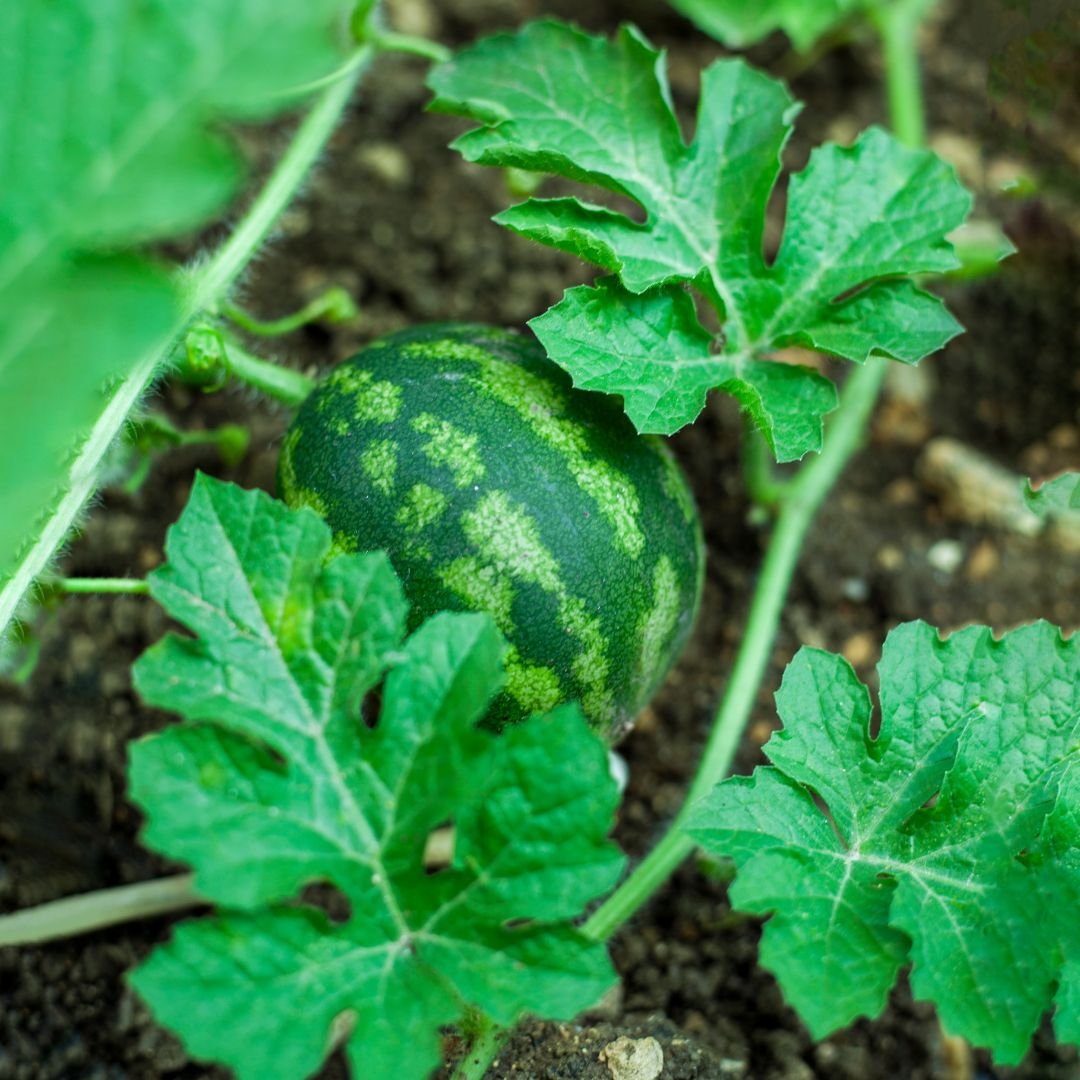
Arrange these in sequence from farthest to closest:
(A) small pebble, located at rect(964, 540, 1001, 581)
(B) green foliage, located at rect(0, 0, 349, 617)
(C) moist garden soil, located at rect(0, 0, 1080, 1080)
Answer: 1. (A) small pebble, located at rect(964, 540, 1001, 581)
2. (C) moist garden soil, located at rect(0, 0, 1080, 1080)
3. (B) green foliage, located at rect(0, 0, 349, 617)

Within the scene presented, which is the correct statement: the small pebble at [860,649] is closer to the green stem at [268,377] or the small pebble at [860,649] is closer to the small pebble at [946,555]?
the small pebble at [946,555]

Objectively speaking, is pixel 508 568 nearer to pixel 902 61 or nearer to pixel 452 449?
pixel 452 449

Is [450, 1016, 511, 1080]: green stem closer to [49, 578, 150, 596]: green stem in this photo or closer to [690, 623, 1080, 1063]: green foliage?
[690, 623, 1080, 1063]: green foliage

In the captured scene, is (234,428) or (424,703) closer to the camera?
(424,703)

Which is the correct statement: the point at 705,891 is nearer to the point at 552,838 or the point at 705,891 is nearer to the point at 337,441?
the point at 552,838

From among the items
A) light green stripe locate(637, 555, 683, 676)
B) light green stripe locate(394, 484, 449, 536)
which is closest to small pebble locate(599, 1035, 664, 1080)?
light green stripe locate(637, 555, 683, 676)

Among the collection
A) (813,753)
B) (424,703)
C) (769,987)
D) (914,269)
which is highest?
(914,269)

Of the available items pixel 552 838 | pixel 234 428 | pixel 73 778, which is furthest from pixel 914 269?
pixel 73 778
